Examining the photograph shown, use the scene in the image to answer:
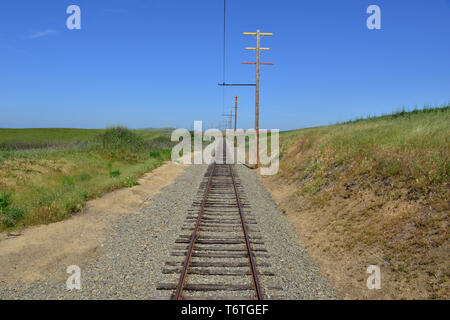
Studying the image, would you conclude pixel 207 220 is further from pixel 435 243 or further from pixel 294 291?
pixel 435 243

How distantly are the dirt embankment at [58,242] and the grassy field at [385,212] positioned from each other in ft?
20.3

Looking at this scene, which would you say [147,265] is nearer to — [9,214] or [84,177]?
[9,214]

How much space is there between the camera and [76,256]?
21.6ft

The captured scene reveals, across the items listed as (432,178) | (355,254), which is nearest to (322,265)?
(355,254)

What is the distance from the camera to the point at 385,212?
714 cm

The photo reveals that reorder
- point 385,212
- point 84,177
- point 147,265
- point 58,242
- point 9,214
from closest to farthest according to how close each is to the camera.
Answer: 1. point 147,265
2. point 385,212
3. point 58,242
4. point 9,214
5. point 84,177

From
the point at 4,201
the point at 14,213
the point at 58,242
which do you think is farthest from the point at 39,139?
the point at 58,242

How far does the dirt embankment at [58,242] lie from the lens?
19.5 ft

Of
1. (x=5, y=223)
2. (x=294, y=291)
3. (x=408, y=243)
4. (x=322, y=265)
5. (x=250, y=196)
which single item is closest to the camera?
(x=294, y=291)

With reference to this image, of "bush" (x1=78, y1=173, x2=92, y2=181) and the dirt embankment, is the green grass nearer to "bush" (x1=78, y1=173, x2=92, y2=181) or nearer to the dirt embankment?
"bush" (x1=78, y1=173, x2=92, y2=181)

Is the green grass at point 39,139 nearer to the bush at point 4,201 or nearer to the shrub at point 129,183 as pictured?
the shrub at point 129,183

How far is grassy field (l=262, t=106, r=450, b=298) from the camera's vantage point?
525 cm

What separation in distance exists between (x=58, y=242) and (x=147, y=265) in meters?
2.98
